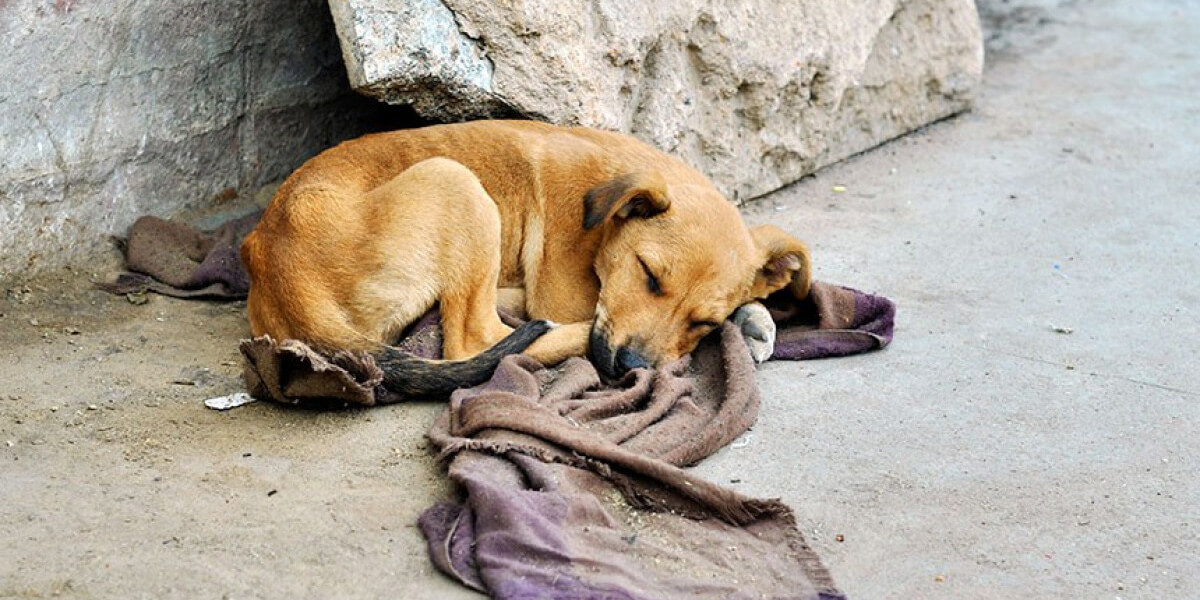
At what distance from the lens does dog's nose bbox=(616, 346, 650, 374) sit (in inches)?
A: 239

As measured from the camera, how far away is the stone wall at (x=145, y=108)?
21.5 feet

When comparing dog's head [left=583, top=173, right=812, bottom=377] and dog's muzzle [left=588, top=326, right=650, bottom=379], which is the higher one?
dog's head [left=583, top=173, right=812, bottom=377]

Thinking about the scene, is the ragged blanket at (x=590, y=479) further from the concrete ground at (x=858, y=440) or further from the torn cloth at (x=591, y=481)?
the concrete ground at (x=858, y=440)

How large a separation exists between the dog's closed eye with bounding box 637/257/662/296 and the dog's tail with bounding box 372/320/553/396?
889 millimetres

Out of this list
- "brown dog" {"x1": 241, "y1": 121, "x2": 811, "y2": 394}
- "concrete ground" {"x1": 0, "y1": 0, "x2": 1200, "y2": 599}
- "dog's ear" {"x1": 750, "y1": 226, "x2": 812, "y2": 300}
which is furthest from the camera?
"dog's ear" {"x1": 750, "y1": 226, "x2": 812, "y2": 300}

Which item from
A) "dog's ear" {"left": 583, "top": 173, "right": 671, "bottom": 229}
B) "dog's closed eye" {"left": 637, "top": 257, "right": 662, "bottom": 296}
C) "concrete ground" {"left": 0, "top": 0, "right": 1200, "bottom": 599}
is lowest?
"concrete ground" {"left": 0, "top": 0, "right": 1200, "bottom": 599}

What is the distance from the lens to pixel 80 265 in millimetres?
6895

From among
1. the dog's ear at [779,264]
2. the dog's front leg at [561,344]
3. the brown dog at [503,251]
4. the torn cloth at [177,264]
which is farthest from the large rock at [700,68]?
the dog's front leg at [561,344]

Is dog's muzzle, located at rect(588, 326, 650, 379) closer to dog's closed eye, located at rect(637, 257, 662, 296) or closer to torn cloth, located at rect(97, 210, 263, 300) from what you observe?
dog's closed eye, located at rect(637, 257, 662, 296)

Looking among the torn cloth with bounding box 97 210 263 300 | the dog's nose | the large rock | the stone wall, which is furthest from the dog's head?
the stone wall

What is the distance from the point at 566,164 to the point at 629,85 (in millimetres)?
1208

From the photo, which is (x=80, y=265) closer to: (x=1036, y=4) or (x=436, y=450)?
(x=436, y=450)

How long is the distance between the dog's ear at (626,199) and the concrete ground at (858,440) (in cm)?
95

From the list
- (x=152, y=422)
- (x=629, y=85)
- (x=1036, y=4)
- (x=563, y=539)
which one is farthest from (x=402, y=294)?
(x=1036, y=4)
